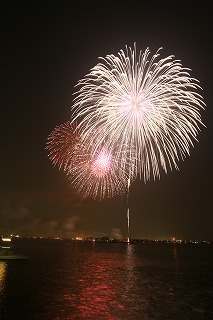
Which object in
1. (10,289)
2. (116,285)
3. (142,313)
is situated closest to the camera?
(142,313)

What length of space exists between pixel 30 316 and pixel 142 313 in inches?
412

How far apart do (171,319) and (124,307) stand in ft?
21.3

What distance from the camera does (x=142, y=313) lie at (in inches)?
1384

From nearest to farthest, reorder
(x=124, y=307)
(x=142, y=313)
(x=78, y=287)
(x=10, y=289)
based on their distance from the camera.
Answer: (x=142, y=313)
(x=124, y=307)
(x=10, y=289)
(x=78, y=287)

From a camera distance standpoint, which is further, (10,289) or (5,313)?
(10,289)

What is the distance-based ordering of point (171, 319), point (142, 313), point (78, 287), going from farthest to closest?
point (78, 287) < point (142, 313) < point (171, 319)

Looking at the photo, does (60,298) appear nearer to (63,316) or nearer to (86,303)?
(86,303)

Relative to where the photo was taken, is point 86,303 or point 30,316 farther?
point 86,303

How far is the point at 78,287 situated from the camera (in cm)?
5078

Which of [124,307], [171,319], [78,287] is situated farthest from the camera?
[78,287]

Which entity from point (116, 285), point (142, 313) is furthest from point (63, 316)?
point (116, 285)

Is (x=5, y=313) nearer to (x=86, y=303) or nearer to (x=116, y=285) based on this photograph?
(x=86, y=303)

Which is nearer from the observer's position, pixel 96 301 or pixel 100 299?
pixel 96 301

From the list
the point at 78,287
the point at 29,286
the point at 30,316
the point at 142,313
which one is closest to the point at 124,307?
the point at 142,313
